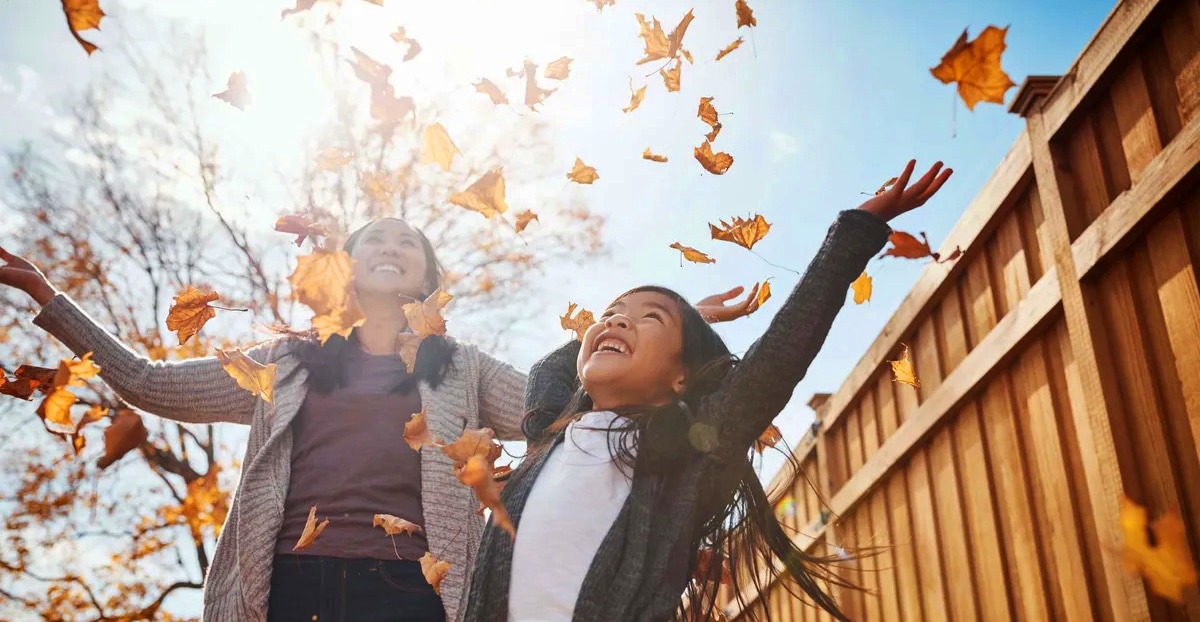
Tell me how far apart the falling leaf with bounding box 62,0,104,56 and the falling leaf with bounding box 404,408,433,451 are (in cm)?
109

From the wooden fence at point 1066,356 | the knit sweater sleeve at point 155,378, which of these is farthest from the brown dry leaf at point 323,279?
the wooden fence at point 1066,356

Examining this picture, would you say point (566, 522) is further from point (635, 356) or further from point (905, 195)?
point (905, 195)

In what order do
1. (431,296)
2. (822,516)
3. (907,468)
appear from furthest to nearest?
(822,516) < (907,468) < (431,296)

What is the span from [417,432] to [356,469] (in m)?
0.17

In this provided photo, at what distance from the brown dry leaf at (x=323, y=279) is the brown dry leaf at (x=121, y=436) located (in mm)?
481

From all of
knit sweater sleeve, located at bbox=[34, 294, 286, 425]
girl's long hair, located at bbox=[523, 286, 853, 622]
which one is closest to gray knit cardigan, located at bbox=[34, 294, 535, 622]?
knit sweater sleeve, located at bbox=[34, 294, 286, 425]

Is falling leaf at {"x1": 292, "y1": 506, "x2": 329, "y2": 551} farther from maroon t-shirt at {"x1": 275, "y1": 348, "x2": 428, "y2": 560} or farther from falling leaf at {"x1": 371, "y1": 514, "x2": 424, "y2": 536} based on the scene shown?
falling leaf at {"x1": 371, "y1": 514, "x2": 424, "y2": 536}

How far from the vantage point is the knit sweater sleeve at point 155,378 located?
2398 mm

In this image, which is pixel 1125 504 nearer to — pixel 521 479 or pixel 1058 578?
pixel 1058 578

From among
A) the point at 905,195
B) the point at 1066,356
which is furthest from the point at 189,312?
the point at 1066,356

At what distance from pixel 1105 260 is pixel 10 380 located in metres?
2.58

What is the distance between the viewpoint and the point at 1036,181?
2252 millimetres

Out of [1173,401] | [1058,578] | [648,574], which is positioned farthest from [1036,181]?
[648,574]

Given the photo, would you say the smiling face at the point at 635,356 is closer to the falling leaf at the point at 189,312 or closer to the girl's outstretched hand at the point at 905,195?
the girl's outstretched hand at the point at 905,195
